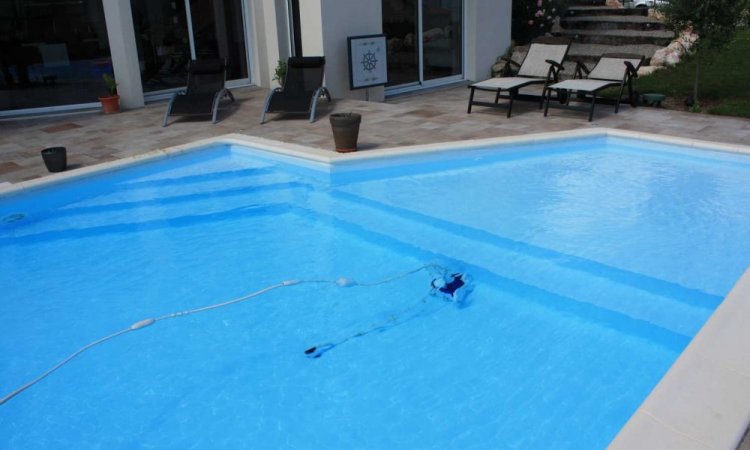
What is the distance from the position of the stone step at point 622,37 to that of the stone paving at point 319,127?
13.7 feet

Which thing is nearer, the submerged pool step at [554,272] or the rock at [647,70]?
the submerged pool step at [554,272]

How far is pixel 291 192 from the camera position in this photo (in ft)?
22.6

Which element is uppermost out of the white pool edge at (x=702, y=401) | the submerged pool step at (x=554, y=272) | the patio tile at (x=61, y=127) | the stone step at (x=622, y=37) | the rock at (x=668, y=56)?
the stone step at (x=622, y=37)

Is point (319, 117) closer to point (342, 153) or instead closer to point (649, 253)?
point (342, 153)

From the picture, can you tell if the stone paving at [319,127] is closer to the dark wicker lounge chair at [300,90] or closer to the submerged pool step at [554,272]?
the dark wicker lounge chair at [300,90]

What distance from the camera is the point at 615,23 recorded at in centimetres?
1327

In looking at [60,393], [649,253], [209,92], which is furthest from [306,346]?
[209,92]


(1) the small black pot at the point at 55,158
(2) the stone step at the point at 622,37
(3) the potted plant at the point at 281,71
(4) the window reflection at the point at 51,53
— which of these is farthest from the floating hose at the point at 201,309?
(2) the stone step at the point at 622,37

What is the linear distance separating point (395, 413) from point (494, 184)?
12.2ft

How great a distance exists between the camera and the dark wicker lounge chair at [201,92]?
9023 millimetres

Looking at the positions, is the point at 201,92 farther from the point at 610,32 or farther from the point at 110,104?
the point at 610,32

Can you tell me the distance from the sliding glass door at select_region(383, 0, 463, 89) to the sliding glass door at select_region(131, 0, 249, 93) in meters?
2.81

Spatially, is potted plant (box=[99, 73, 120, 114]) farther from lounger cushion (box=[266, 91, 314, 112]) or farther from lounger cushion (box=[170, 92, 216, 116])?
lounger cushion (box=[266, 91, 314, 112])

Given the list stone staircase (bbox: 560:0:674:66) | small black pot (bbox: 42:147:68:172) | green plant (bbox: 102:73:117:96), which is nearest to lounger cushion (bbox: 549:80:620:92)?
stone staircase (bbox: 560:0:674:66)
